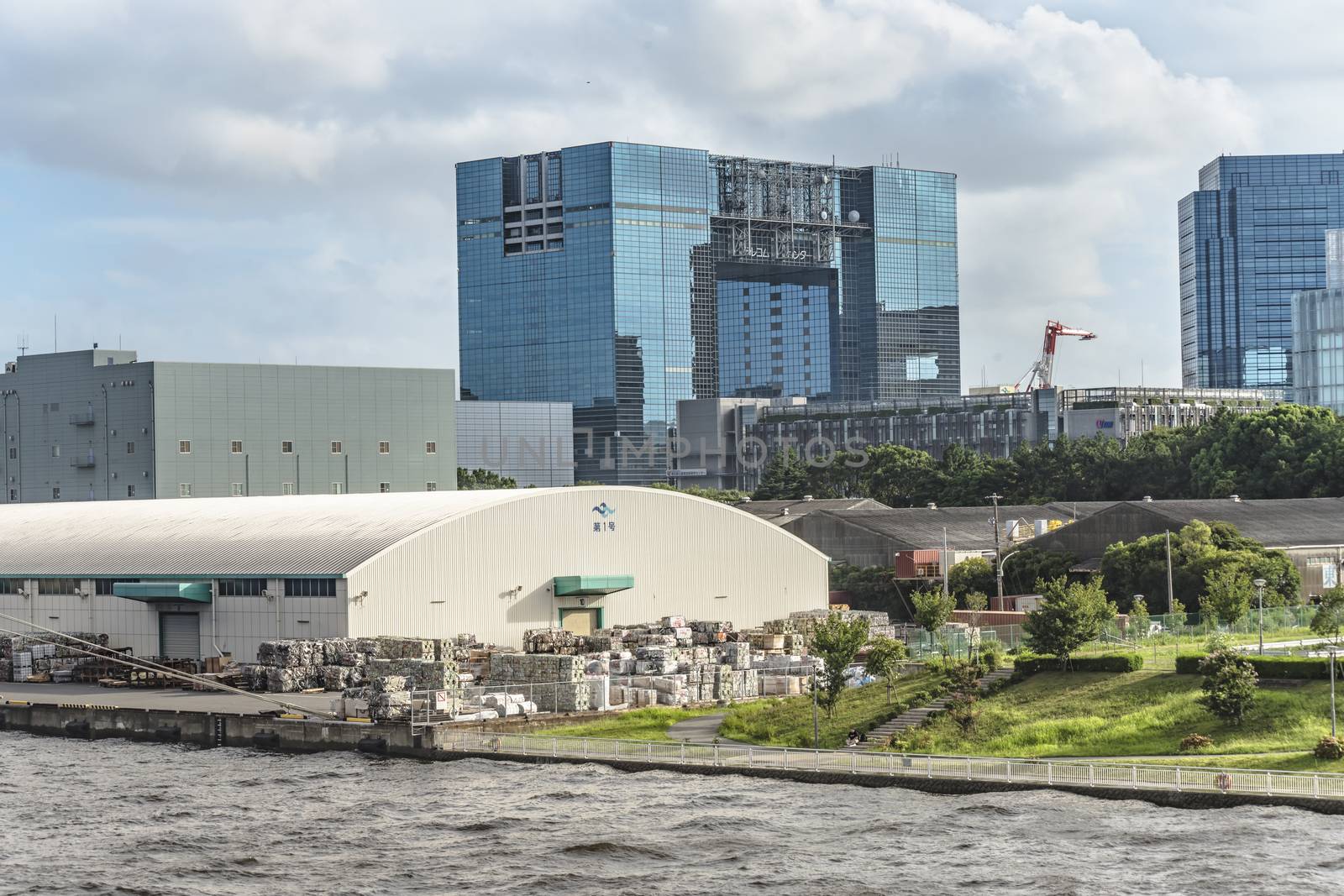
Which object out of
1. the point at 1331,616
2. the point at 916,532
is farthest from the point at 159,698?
the point at 916,532

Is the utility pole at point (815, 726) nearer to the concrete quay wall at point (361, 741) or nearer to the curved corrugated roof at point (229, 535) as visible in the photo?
the concrete quay wall at point (361, 741)

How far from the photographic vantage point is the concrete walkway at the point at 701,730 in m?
68.4

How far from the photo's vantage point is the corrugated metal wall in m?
83.8

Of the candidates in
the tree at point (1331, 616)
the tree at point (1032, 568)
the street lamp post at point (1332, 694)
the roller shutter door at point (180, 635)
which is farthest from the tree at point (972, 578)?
the street lamp post at point (1332, 694)

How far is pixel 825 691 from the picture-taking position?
2783 inches

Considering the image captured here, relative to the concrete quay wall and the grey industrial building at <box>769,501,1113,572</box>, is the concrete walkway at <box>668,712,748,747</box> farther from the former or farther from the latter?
the grey industrial building at <box>769,501,1113,572</box>

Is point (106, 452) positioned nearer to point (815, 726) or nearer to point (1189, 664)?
point (815, 726)

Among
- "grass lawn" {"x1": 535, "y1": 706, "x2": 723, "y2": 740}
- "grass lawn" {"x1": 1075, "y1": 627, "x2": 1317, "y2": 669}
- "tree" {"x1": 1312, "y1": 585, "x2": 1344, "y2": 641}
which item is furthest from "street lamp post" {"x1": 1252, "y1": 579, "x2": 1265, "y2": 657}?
"grass lawn" {"x1": 535, "y1": 706, "x2": 723, "y2": 740}

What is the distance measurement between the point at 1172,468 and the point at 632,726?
11853 cm

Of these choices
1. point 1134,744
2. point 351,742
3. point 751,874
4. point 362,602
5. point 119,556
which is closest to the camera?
point 751,874

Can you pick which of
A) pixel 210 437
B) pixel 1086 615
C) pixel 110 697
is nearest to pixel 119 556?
pixel 110 697

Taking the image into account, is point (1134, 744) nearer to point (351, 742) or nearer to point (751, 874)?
point (751, 874)

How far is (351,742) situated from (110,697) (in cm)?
1706

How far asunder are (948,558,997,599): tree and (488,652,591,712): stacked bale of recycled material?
152 feet
